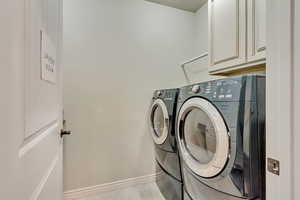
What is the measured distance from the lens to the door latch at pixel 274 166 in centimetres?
57

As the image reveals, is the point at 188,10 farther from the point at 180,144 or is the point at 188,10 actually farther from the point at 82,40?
the point at 180,144

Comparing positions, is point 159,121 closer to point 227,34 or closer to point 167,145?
point 167,145

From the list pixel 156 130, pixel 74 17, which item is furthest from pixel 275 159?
pixel 74 17

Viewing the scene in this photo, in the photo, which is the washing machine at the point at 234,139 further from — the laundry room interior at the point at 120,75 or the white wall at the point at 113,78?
the white wall at the point at 113,78

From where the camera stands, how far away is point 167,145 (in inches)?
68.1

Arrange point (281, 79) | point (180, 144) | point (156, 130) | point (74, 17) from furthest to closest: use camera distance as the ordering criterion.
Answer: point (156, 130)
point (74, 17)
point (180, 144)
point (281, 79)

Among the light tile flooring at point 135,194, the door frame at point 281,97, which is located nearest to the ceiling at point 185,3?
the door frame at point 281,97

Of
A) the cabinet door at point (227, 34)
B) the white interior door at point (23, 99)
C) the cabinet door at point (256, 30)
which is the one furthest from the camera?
the cabinet door at point (227, 34)

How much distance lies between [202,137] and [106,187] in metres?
1.41

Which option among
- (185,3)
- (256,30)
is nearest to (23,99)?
(256,30)

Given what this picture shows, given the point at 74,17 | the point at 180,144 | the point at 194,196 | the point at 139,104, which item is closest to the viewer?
the point at 194,196

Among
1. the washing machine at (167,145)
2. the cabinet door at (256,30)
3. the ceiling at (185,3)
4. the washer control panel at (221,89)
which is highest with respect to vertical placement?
the ceiling at (185,3)

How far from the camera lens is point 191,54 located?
2490 millimetres

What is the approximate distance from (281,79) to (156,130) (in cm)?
158
